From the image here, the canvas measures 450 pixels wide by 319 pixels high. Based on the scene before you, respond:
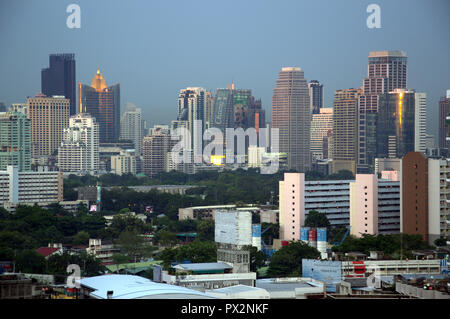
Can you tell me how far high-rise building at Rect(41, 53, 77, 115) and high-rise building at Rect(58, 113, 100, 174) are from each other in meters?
0.88

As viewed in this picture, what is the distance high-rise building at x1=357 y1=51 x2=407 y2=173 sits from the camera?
20.2 metres

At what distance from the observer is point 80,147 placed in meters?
22.6

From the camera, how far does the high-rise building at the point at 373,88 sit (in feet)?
66.2

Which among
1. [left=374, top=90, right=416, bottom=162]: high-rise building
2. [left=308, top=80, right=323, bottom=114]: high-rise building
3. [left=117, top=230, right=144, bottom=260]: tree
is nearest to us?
[left=117, top=230, right=144, bottom=260]: tree

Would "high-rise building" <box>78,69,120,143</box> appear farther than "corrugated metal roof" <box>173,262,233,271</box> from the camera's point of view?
Yes

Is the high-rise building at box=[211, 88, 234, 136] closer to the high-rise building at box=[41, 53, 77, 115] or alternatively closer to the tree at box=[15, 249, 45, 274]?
the high-rise building at box=[41, 53, 77, 115]

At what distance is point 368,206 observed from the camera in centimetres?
962

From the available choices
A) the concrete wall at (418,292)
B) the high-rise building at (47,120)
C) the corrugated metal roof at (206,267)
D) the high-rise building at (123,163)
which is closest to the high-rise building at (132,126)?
the high-rise building at (123,163)

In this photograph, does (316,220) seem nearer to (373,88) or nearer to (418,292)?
(418,292)

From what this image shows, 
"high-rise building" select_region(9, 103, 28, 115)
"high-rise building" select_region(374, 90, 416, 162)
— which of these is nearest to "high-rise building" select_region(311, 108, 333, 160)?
"high-rise building" select_region(374, 90, 416, 162)

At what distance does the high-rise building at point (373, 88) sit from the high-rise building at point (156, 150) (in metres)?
5.39

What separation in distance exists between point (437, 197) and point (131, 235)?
130 inches

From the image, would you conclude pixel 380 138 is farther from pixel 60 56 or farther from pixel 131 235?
pixel 131 235
